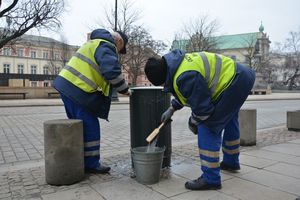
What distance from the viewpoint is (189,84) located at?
10.9ft

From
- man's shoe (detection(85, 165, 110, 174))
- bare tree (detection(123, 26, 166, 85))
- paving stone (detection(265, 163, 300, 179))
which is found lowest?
paving stone (detection(265, 163, 300, 179))

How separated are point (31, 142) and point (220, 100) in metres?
4.74

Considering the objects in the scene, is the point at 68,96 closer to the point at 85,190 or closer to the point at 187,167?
the point at 85,190

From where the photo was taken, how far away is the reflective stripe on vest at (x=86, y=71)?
4102 mm

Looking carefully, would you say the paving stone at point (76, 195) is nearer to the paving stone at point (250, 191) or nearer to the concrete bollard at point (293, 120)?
the paving stone at point (250, 191)

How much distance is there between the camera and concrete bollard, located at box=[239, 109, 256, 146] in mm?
6164

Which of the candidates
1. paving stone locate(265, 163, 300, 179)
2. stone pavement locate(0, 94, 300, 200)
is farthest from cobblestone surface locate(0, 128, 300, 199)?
paving stone locate(265, 163, 300, 179)

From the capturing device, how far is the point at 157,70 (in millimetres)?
3617

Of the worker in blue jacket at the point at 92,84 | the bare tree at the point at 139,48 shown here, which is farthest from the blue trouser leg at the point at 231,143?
the bare tree at the point at 139,48

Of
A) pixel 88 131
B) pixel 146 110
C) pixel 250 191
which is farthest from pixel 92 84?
pixel 250 191

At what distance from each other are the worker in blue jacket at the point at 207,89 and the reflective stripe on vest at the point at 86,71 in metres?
0.81

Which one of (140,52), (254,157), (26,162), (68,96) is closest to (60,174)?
(68,96)

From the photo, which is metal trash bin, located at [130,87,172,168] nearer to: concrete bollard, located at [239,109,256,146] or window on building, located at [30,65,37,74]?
concrete bollard, located at [239,109,256,146]

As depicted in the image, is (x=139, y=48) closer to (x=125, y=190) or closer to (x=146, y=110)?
(x=146, y=110)
